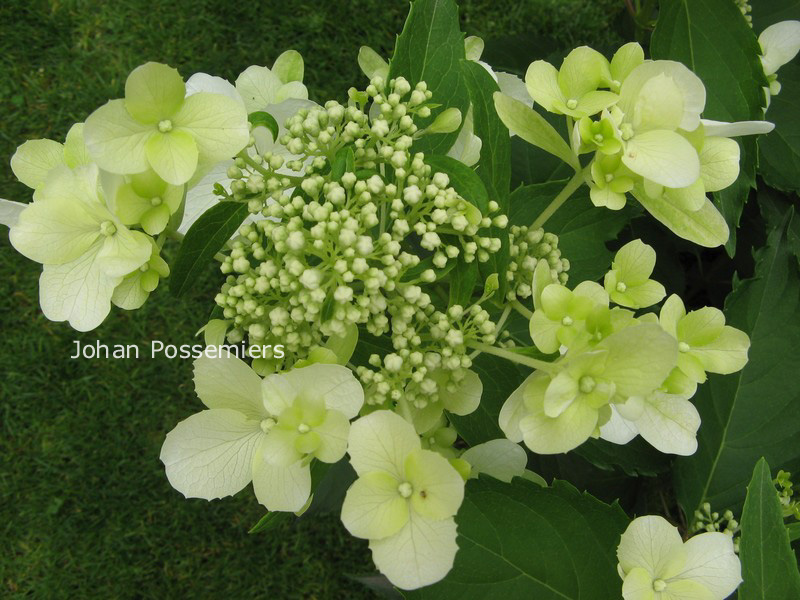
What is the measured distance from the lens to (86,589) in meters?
1.85

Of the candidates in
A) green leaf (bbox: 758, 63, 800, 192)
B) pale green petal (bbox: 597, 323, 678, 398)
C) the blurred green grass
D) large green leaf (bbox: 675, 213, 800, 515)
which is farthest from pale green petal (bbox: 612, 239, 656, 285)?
the blurred green grass

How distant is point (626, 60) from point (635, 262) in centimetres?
22

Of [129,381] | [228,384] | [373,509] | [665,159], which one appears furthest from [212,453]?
[129,381]

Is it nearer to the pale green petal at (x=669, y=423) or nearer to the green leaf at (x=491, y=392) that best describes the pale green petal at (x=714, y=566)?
the pale green petal at (x=669, y=423)

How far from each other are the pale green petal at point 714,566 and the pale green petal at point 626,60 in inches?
20.9

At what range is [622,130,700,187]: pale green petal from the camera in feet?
2.20

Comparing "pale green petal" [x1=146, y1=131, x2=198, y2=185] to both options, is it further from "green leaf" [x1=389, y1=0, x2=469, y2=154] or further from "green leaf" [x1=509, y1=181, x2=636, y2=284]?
"green leaf" [x1=509, y1=181, x2=636, y2=284]

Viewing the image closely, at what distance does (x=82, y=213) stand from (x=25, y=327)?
148 centimetres

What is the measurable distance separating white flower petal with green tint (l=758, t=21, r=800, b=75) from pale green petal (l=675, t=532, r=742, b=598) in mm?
757

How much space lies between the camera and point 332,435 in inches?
25.2

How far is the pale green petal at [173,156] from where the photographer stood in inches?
25.3

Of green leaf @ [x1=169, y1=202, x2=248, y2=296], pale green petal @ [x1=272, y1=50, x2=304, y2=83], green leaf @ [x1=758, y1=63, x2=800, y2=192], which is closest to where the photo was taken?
green leaf @ [x1=169, y1=202, x2=248, y2=296]

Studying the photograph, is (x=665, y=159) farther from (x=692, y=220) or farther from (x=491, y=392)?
(x=491, y=392)

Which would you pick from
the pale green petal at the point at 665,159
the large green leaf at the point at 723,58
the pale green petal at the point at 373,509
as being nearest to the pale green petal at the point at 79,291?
the pale green petal at the point at 373,509
